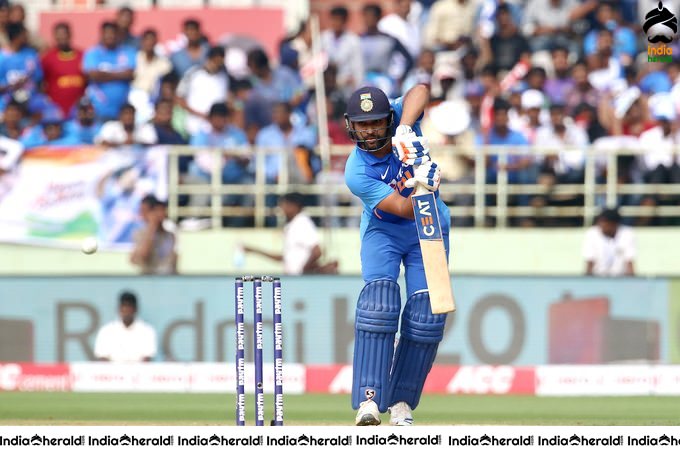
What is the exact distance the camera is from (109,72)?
587 inches

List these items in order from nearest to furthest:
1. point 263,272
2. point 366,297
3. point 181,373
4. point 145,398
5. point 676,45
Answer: point 366,297 < point 145,398 < point 181,373 < point 263,272 < point 676,45

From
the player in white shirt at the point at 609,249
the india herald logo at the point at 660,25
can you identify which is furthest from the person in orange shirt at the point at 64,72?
the india herald logo at the point at 660,25

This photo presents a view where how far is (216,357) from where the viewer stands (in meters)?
13.2

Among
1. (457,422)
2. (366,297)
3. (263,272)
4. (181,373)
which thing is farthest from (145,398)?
(366,297)

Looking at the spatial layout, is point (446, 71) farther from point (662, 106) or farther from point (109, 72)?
point (109, 72)

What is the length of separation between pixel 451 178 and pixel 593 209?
1398 mm

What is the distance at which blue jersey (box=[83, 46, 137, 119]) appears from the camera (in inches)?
584

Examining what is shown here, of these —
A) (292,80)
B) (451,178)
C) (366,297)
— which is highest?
(292,80)

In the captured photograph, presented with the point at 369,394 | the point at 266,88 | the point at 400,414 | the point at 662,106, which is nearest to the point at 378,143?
the point at 369,394

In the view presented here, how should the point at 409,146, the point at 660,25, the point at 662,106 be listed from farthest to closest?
the point at 660,25 → the point at 662,106 → the point at 409,146

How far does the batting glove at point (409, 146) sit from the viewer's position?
6.99 meters

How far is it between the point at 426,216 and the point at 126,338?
6.60m

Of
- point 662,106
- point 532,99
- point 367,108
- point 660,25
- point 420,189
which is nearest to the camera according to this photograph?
point 420,189

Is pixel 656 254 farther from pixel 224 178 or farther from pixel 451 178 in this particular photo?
pixel 224 178
